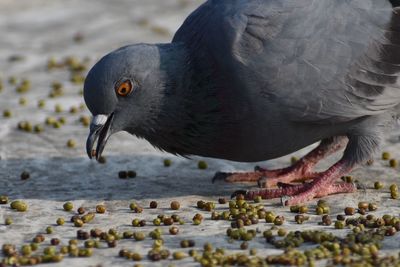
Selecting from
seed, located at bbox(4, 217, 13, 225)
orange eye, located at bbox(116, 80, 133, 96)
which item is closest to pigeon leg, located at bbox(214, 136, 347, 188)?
orange eye, located at bbox(116, 80, 133, 96)

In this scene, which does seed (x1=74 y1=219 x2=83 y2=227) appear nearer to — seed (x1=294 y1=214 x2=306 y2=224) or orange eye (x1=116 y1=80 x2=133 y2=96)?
orange eye (x1=116 y1=80 x2=133 y2=96)

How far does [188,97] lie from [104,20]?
18.9ft

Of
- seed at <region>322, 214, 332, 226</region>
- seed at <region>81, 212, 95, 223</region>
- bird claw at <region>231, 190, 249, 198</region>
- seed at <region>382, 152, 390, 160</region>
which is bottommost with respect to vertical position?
seed at <region>322, 214, 332, 226</region>

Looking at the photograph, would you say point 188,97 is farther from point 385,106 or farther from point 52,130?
point 52,130

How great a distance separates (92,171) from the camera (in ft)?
22.9

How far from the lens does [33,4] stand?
480 inches

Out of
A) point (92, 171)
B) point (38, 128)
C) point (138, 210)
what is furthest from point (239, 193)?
point (38, 128)

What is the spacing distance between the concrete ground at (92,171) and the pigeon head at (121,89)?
1.86 feet

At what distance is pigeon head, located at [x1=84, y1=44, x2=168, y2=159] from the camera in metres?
5.73

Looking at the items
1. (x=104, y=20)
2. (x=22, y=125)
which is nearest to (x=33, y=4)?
(x=104, y=20)

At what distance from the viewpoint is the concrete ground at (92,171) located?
554 cm

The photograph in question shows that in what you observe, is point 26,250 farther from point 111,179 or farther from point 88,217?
point 111,179

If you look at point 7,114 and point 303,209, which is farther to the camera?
point 7,114

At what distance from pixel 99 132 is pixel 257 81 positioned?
106 centimetres
